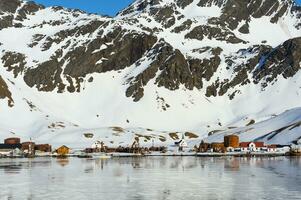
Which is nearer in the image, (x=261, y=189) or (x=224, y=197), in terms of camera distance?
(x=224, y=197)

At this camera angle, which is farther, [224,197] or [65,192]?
[65,192]

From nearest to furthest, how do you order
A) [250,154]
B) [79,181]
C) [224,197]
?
[224,197] → [79,181] → [250,154]

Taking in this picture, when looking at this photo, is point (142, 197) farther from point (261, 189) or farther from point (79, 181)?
point (79, 181)

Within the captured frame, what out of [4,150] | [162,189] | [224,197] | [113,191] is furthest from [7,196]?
[4,150]

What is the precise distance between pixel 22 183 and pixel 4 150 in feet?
444

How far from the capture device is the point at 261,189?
55.6m

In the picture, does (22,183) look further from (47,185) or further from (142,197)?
(142,197)

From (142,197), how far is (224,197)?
732 cm

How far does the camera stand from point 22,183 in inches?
2477

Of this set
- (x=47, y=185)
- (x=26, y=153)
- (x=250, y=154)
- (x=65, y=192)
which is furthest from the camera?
(x=26, y=153)

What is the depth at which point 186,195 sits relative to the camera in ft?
166

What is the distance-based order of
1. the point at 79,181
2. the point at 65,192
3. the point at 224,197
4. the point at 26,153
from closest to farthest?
1. the point at 224,197
2. the point at 65,192
3. the point at 79,181
4. the point at 26,153

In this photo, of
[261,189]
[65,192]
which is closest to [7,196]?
[65,192]

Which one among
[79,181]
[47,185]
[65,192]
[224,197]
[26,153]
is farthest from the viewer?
[26,153]
